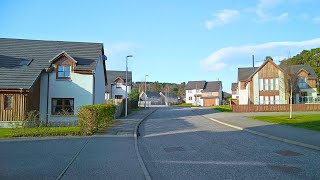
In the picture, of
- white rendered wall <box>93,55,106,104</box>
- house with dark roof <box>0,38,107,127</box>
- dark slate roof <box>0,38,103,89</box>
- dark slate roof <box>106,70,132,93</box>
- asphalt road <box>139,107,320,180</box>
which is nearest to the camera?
asphalt road <box>139,107,320,180</box>

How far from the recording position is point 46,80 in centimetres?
2903

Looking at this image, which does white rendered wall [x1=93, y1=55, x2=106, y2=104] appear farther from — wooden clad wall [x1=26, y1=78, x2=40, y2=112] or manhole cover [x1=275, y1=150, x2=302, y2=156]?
manhole cover [x1=275, y1=150, x2=302, y2=156]

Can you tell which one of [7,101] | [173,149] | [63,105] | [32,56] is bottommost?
[173,149]

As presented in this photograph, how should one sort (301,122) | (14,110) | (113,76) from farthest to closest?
(113,76) → (14,110) → (301,122)

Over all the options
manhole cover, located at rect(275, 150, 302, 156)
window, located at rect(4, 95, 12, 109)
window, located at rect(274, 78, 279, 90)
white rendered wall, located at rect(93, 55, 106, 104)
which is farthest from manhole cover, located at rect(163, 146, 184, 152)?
window, located at rect(274, 78, 279, 90)

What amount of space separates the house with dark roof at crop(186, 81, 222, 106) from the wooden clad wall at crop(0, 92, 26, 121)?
8313 centimetres

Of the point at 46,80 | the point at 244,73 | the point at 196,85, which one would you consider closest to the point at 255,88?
the point at 244,73

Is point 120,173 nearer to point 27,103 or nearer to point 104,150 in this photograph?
point 104,150

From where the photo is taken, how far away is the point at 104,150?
1391cm

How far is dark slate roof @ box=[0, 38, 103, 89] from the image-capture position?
2659cm

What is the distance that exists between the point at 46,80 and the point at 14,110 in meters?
4.52

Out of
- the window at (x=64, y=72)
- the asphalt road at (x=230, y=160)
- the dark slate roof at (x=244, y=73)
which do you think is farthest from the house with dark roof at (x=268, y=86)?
the asphalt road at (x=230, y=160)

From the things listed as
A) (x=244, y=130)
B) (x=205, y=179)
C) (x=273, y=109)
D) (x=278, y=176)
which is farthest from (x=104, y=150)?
(x=273, y=109)

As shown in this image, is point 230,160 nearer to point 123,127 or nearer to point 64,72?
point 123,127
